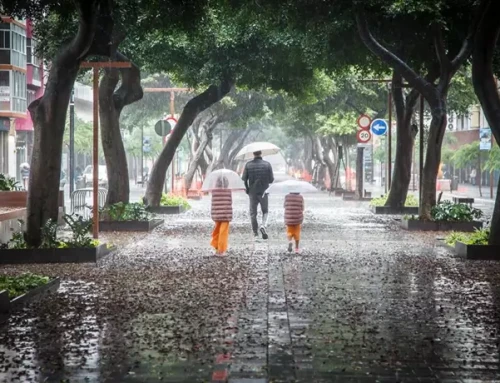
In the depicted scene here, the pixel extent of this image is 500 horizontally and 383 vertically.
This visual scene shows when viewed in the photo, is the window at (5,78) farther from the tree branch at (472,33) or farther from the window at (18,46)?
the tree branch at (472,33)

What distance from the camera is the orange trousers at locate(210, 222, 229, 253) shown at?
18594 mm

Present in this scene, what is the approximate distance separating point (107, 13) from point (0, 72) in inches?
1326

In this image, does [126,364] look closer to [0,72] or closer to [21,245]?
[21,245]

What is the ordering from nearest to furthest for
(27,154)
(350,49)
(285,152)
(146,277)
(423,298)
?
1. (423,298)
2. (146,277)
3. (350,49)
4. (27,154)
5. (285,152)

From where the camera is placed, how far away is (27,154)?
67.2 m

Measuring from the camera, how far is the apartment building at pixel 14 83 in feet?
168

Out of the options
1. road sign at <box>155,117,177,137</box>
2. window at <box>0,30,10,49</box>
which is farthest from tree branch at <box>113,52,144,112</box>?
window at <box>0,30,10,49</box>

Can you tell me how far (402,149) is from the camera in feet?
107

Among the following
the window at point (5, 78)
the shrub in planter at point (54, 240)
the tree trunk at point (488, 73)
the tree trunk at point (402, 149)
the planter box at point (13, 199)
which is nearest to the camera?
the shrub in planter at point (54, 240)

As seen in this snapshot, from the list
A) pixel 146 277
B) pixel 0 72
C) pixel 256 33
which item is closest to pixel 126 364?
pixel 146 277

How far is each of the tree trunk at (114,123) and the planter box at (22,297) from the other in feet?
43.6

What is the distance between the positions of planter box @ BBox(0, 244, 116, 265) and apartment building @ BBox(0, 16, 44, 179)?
104 feet

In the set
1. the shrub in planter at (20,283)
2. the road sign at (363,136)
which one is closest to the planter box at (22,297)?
the shrub in planter at (20,283)

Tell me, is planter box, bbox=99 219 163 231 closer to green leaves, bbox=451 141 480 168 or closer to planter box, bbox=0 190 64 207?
planter box, bbox=0 190 64 207
